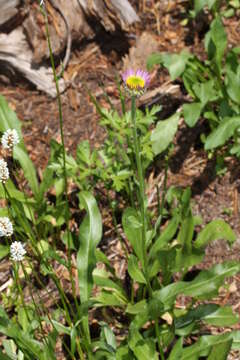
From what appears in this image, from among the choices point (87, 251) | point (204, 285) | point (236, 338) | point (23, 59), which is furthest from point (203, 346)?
point (23, 59)

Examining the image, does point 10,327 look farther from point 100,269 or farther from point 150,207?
point 150,207

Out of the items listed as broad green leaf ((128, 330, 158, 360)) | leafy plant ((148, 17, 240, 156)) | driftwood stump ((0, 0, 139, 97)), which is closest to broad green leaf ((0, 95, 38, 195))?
driftwood stump ((0, 0, 139, 97))

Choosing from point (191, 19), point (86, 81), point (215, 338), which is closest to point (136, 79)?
point (215, 338)

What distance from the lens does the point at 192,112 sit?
3762mm

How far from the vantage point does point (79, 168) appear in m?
3.42

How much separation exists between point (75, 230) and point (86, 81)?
50.8 inches

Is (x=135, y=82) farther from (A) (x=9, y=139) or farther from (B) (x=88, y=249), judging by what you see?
(B) (x=88, y=249)

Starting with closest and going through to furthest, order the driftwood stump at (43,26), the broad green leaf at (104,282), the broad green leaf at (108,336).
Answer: the broad green leaf at (108,336) < the broad green leaf at (104,282) < the driftwood stump at (43,26)

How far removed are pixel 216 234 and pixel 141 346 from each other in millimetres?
762

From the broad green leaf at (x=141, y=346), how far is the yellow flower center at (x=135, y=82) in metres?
1.32

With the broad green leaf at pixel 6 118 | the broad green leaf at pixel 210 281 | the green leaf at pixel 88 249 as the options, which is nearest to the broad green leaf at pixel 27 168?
the broad green leaf at pixel 6 118

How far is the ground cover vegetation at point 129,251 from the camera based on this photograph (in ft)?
9.39

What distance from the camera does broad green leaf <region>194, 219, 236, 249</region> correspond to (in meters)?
3.19

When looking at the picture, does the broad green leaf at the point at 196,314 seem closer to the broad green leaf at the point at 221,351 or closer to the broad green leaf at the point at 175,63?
the broad green leaf at the point at 221,351
